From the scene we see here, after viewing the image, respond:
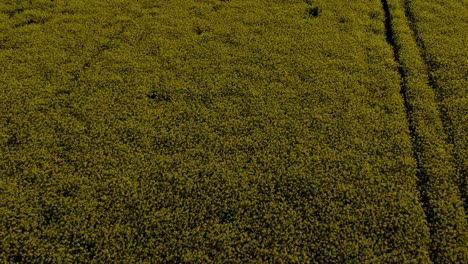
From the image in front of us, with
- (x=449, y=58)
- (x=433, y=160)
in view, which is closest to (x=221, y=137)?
(x=433, y=160)

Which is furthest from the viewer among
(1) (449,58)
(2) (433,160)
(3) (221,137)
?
(1) (449,58)

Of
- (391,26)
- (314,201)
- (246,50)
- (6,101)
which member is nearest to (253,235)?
(314,201)

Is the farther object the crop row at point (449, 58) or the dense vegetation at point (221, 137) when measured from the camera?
the crop row at point (449, 58)

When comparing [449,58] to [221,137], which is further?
[449,58]

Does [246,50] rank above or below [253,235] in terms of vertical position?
above

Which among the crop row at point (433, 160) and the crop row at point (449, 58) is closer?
the crop row at point (433, 160)

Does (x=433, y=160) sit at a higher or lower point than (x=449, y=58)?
lower

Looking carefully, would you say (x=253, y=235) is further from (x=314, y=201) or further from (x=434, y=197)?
(x=434, y=197)

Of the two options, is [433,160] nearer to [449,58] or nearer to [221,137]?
[449,58]
